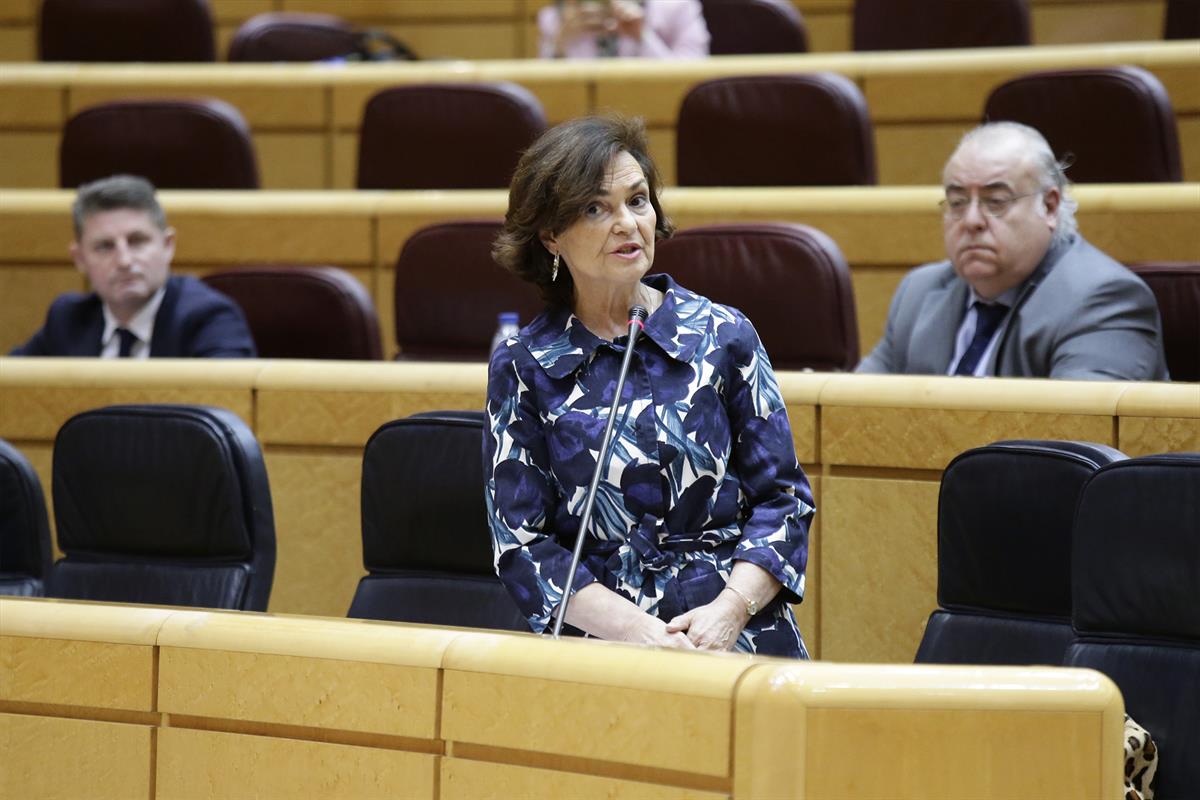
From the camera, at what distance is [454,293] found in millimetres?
1367

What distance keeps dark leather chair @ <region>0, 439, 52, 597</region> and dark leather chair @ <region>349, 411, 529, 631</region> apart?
21 cm

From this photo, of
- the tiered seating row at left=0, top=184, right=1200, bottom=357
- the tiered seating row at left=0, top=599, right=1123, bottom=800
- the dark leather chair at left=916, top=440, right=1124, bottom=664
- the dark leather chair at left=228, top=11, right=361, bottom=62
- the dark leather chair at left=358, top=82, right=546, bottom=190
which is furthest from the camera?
the dark leather chair at left=228, top=11, right=361, bottom=62

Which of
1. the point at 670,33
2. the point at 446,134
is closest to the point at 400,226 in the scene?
the point at 446,134

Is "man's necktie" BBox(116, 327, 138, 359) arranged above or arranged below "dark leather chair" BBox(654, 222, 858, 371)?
below

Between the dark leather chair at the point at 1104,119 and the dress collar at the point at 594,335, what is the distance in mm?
673

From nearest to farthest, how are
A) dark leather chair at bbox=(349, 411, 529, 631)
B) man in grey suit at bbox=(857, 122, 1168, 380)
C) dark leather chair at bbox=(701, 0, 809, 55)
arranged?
dark leather chair at bbox=(349, 411, 529, 631) → man in grey suit at bbox=(857, 122, 1168, 380) → dark leather chair at bbox=(701, 0, 809, 55)

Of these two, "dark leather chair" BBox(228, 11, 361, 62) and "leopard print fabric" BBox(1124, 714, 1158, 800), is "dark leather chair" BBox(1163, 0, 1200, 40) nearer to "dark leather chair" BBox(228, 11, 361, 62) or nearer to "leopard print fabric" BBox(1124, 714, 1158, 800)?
"dark leather chair" BBox(228, 11, 361, 62)

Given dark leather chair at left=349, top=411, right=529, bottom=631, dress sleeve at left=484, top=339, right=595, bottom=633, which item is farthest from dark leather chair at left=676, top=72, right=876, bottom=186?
dress sleeve at left=484, top=339, right=595, bottom=633

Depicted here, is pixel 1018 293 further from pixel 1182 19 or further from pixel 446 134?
pixel 1182 19

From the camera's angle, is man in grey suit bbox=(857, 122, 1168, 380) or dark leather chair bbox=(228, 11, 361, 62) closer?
man in grey suit bbox=(857, 122, 1168, 380)

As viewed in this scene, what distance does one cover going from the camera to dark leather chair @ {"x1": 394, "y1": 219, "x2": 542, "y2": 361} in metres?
1.36

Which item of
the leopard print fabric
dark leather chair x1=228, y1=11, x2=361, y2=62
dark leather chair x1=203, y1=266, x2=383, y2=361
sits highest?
dark leather chair x1=228, y1=11, x2=361, y2=62

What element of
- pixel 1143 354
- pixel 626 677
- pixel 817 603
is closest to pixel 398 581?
pixel 817 603

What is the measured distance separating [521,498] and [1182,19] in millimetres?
1295
